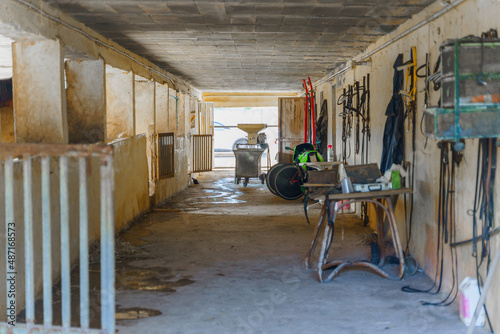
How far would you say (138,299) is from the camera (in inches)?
165

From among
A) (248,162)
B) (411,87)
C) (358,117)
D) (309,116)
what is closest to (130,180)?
(358,117)

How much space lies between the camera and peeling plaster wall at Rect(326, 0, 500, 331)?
12.0 feet

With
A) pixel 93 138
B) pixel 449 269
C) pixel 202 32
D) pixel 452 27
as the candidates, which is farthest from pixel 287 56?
pixel 449 269

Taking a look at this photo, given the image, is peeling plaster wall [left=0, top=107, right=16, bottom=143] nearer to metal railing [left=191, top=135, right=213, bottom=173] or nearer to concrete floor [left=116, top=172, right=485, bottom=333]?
concrete floor [left=116, top=172, right=485, bottom=333]

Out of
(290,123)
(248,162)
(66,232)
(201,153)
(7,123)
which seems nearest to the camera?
(66,232)

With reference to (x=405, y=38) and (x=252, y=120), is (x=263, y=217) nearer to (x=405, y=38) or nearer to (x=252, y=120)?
(x=405, y=38)

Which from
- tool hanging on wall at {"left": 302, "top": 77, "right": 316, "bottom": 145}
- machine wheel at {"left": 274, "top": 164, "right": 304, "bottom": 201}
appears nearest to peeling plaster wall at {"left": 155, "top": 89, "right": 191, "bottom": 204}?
machine wheel at {"left": 274, "top": 164, "right": 304, "bottom": 201}

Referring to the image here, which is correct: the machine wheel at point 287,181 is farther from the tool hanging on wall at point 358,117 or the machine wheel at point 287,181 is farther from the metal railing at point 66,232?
the metal railing at point 66,232

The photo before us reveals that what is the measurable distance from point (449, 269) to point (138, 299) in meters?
2.54

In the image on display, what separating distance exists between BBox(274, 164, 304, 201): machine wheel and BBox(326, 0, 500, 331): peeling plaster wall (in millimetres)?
2778

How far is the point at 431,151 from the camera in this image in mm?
4695

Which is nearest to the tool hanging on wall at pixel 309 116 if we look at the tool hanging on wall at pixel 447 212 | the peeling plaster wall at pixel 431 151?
the peeling plaster wall at pixel 431 151

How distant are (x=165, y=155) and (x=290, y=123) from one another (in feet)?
14.8

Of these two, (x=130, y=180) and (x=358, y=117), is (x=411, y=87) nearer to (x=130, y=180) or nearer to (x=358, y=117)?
(x=358, y=117)
